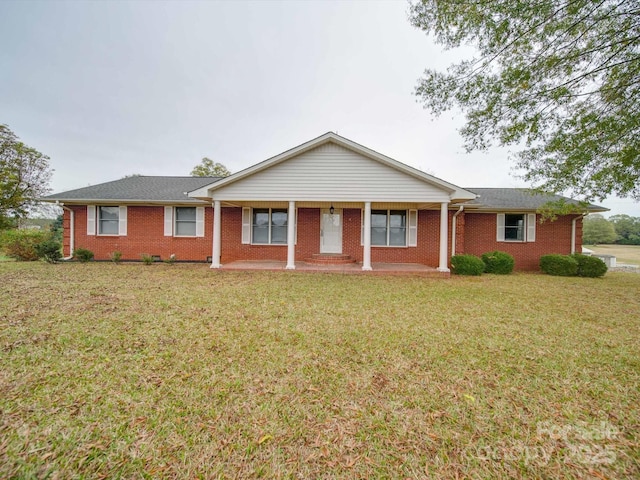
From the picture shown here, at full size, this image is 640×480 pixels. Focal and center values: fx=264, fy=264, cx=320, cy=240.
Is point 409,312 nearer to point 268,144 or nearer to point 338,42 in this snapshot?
point 338,42

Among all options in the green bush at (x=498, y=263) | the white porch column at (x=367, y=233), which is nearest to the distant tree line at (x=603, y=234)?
the green bush at (x=498, y=263)

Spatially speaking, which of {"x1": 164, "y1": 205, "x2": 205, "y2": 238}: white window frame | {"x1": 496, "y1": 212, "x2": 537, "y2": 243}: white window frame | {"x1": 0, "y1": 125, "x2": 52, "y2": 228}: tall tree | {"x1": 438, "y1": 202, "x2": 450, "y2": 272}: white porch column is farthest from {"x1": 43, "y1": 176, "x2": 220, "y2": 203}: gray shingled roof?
{"x1": 496, "y1": 212, "x2": 537, "y2": 243}: white window frame

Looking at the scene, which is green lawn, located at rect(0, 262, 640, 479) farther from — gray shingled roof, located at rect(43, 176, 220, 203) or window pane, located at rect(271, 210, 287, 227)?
gray shingled roof, located at rect(43, 176, 220, 203)

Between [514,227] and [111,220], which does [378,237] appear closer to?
[514,227]

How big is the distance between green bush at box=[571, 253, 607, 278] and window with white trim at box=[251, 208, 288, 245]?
42.9 feet

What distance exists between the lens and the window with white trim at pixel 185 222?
12844 millimetres

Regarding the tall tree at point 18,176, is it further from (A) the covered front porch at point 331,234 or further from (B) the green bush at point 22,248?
(A) the covered front porch at point 331,234

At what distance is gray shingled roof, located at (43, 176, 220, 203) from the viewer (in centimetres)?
1223

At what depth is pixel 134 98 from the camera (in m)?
17.5

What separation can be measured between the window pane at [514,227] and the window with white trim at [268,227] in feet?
35.7

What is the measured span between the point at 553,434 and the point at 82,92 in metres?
24.2

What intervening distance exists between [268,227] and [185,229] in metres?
4.11

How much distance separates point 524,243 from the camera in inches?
510

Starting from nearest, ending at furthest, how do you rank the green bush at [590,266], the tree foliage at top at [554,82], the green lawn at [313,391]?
the green lawn at [313,391] < the tree foliage at top at [554,82] < the green bush at [590,266]
